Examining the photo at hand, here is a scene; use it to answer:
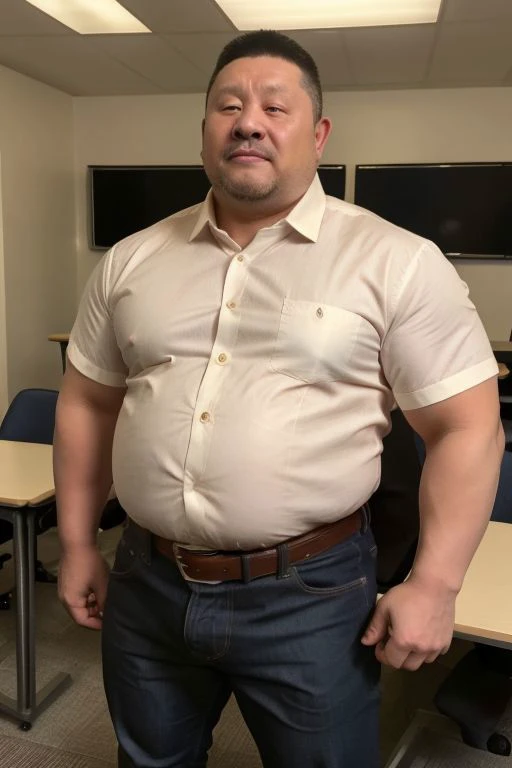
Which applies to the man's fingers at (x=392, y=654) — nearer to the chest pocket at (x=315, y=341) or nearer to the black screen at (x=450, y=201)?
the chest pocket at (x=315, y=341)

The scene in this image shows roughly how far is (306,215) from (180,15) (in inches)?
124

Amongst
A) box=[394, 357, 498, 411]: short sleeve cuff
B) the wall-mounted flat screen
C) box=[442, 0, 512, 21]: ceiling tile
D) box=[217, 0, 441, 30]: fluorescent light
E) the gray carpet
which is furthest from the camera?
the wall-mounted flat screen

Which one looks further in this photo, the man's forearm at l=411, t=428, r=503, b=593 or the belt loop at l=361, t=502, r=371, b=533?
the belt loop at l=361, t=502, r=371, b=533

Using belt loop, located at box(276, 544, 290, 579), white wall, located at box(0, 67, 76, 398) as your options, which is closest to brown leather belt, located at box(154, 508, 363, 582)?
belt loop, located at box(276, 544, 290, 579)

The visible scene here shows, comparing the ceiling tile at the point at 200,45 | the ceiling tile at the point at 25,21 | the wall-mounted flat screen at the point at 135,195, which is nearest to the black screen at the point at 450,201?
the wall-mounted flat screen at the point at 135,195

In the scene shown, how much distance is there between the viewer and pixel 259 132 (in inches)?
41.2

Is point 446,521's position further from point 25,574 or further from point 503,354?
point 503,354

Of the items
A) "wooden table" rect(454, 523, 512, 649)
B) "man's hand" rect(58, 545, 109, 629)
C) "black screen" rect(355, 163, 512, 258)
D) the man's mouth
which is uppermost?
"black screen" rect(355, 163, 512, 258)

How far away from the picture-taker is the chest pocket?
101 cm

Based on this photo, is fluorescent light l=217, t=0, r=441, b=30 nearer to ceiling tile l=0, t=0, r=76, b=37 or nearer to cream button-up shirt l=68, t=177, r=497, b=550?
ceiling tile l=0, t=0, r=76, b=37

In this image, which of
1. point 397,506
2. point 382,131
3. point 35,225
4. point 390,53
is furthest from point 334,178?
point 397,506

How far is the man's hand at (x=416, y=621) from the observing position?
38.5 inches

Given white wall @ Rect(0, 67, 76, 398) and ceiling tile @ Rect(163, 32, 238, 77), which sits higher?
ceiling tile @ Rect(163, 32, 238, 77)

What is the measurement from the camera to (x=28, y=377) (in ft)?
17.3
